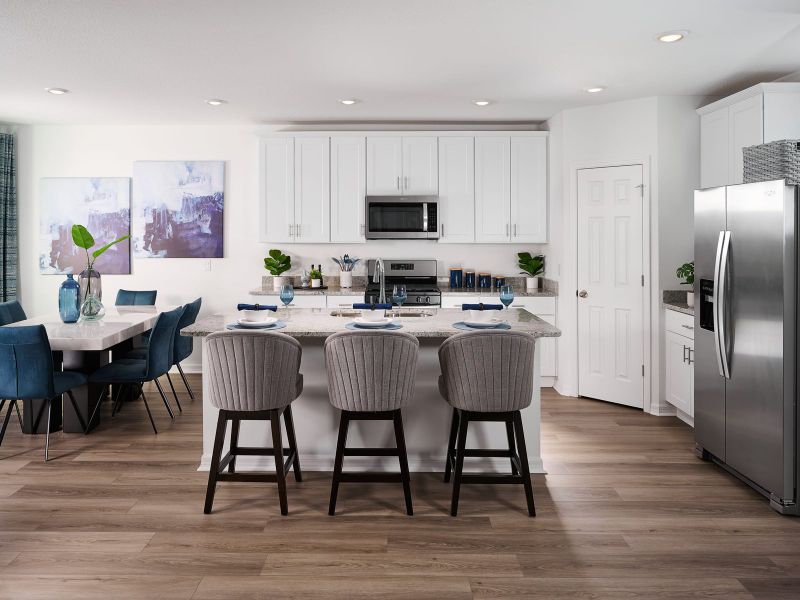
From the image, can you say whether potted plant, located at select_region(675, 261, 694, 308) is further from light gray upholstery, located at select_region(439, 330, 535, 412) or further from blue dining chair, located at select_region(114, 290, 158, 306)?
blue dining chair, located at select_region(114, 290, 158, 306)

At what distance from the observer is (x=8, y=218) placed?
6172 millimetres

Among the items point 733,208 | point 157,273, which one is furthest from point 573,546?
point 157,273

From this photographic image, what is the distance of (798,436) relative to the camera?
302cm

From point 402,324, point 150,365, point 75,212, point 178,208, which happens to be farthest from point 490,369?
point 75,212

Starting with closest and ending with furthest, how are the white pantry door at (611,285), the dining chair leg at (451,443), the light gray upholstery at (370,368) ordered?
the light gray upholstery at (370,368), the dining chair leg at (451,443), the white pantry door at (611,285)

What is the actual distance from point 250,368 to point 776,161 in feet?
9.76

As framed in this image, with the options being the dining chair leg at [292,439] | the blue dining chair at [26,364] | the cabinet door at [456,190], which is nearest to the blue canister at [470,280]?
the cabinet door at [456,190]

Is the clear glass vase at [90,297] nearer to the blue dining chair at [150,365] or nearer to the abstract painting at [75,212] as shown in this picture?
the blue dining chair at [150,365]

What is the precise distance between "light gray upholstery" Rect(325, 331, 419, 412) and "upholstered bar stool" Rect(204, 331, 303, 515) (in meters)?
0.21

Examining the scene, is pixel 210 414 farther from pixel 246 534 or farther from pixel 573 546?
pixel 573 546

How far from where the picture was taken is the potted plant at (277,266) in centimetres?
612

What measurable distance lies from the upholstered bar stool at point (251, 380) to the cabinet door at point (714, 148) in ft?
11.2

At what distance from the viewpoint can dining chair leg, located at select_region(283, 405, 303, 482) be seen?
3348 millimetres

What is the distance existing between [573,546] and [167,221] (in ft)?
16.4
